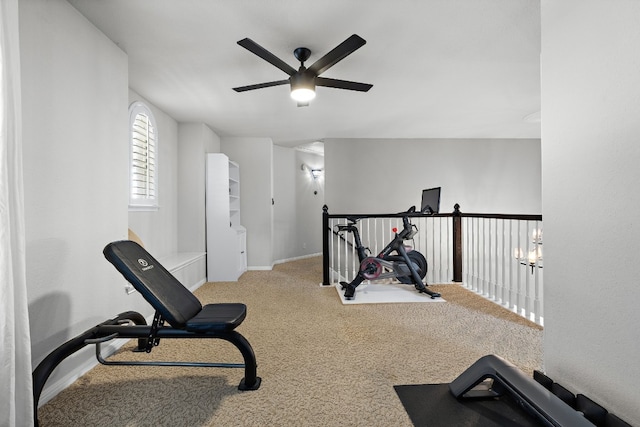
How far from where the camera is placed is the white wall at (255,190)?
5.84 m

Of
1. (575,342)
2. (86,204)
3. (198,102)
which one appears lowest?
(575,342)

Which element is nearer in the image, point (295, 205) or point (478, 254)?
point (478, 254)

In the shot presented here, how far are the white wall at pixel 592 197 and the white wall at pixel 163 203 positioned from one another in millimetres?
3865

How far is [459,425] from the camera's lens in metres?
1.41

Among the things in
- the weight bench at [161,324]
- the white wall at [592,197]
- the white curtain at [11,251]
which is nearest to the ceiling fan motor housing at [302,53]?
the white wall at [592,197]

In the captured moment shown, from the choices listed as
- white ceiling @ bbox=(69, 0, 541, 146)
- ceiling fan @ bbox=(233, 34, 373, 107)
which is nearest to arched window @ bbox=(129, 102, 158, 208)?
white ceiling @ bbox=(69, 0, 541, 146)

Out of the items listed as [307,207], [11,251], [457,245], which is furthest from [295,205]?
[11,251]

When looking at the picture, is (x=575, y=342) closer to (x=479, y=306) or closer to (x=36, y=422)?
(x=479, y=306)

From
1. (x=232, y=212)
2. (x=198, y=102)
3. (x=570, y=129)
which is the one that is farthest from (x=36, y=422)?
(x=232, y=212)

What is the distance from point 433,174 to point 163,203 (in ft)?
16.3

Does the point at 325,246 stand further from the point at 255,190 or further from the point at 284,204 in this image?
the point at 284,204

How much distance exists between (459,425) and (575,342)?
2.17 ft

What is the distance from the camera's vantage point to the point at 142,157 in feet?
12.0

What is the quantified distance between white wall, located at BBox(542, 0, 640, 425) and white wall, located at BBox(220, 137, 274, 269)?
15.7 ft
